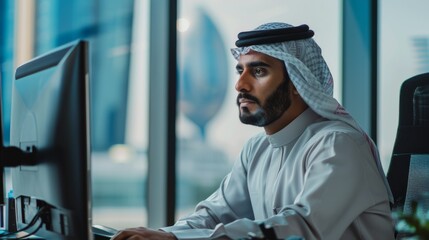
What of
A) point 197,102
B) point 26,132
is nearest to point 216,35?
point 197,102

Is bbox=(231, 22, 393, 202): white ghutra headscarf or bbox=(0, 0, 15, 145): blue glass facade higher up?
bbox=(0, 0, 15, 145): blue glass facade

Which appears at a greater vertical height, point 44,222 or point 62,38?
point 62,38

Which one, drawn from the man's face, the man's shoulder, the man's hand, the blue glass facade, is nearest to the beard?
the man's face

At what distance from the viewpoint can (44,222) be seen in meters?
1.66

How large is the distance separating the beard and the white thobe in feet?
0.21

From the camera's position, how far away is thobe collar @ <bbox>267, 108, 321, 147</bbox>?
2361 mm

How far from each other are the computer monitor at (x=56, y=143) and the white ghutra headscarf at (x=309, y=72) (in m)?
0.88

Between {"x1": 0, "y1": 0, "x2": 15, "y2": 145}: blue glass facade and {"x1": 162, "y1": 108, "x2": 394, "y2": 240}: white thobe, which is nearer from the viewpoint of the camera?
{"x1": 162, "y1": 108, "x2": 394, "y2": 240}: white thobe

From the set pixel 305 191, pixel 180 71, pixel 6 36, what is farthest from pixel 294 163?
pixel 6 36

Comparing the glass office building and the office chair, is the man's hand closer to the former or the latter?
the office chair

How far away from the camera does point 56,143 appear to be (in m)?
1.50

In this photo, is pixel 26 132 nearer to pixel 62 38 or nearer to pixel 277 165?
pixel 277 165

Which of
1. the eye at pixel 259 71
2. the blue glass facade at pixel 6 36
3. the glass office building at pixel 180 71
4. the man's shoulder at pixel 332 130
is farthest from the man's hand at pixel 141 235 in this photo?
the blue glass facade at pixel 6 36

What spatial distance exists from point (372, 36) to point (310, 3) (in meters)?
0.52
